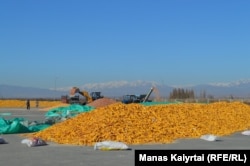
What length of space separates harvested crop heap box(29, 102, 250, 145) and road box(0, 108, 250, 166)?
3.48 ft

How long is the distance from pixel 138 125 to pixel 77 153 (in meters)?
5.48

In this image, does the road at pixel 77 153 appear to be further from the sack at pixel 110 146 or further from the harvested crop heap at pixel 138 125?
the harvested crop heap at pixel 138 125

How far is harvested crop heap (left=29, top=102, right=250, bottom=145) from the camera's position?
18812 mm

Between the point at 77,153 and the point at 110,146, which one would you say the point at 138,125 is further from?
the point at 77,153

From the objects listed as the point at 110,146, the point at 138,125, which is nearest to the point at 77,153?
the point at 110,146

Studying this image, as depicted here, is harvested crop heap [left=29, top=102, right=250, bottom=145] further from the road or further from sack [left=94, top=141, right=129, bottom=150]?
sack [left=94, top=141, right=129, bottom=150]

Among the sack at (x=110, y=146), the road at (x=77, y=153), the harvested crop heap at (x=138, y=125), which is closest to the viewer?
the road at (x=77, y=153)

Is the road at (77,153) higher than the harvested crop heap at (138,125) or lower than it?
lower

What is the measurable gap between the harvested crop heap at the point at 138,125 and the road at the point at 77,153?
1060 millimetres

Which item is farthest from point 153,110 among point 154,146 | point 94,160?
point 94,160

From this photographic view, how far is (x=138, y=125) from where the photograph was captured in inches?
802

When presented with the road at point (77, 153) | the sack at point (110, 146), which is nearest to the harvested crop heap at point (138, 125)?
the road at point (77, 153)

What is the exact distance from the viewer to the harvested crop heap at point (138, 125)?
18.8 m

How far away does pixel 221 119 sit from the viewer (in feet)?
88.1
